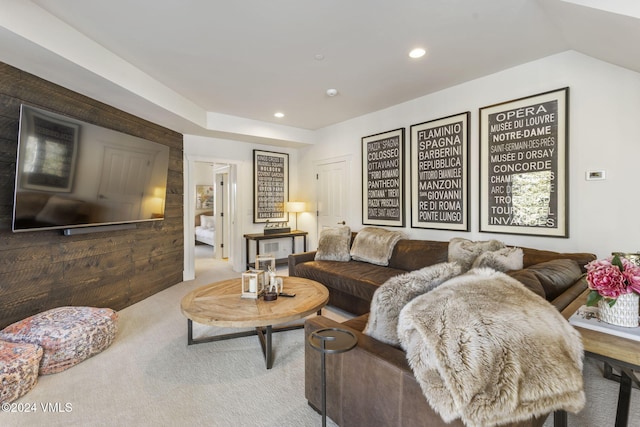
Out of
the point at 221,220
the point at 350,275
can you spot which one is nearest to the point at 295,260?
the point at 350,275

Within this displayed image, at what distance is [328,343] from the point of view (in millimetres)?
Result: 1310

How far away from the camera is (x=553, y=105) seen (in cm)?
274

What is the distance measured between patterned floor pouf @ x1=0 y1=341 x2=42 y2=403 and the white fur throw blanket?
8.04 feet

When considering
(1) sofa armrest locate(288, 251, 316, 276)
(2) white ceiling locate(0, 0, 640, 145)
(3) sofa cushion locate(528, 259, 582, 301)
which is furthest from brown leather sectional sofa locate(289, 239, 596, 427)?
(1) sofa armrest locate(288, 251, 316, 276)

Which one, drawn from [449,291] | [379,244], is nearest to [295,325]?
[379,244]

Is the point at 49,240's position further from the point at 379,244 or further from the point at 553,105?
the point at 553,105

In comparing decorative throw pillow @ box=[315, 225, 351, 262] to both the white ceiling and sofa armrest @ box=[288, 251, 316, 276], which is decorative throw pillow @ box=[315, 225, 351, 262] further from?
the white ceiling

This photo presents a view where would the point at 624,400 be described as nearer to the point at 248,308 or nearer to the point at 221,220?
the point at 248,308

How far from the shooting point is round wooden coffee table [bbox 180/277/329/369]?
2.03 metres

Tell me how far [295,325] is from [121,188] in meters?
2.51

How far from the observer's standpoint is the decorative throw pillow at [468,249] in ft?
9.25

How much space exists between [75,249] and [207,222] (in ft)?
16.8

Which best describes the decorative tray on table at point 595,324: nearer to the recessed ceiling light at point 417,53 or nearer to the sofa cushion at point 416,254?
the sofa cushion at point 416,254

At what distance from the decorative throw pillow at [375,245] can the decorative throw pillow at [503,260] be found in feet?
4.53
